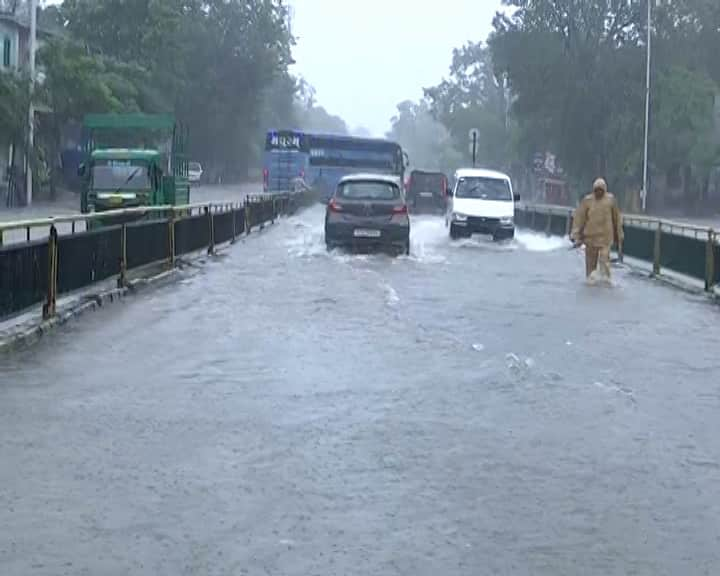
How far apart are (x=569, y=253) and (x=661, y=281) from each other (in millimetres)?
8270

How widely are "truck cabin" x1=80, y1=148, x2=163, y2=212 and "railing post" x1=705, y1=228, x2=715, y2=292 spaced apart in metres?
14.7

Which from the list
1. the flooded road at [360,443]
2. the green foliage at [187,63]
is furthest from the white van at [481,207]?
the green foliage at [187,63]

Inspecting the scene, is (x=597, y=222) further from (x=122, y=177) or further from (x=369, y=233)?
(x=122, y=177)

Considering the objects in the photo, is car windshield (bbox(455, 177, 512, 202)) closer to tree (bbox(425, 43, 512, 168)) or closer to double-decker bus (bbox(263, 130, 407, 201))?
double-decker bus (bbox(263, 130, 407, 201))

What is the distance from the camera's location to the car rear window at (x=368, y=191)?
28125 mm

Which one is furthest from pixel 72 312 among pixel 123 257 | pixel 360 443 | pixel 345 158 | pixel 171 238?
pixel 345 158

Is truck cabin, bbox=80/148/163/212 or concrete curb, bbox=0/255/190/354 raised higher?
truck cabin, bbox=80/148/163/212

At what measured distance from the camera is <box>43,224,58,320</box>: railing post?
14875 mm

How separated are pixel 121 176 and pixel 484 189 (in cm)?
997

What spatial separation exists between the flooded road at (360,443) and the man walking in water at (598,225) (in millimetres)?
4669

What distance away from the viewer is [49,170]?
58.1m

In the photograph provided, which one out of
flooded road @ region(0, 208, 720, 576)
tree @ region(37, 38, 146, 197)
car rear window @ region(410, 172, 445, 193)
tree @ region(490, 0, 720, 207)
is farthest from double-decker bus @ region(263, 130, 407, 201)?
flooded road @ region(0, 208, 720, 576)

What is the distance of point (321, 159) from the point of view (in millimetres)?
63375

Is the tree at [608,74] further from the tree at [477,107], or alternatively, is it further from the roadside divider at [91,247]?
the roadside divider at [91,247]
